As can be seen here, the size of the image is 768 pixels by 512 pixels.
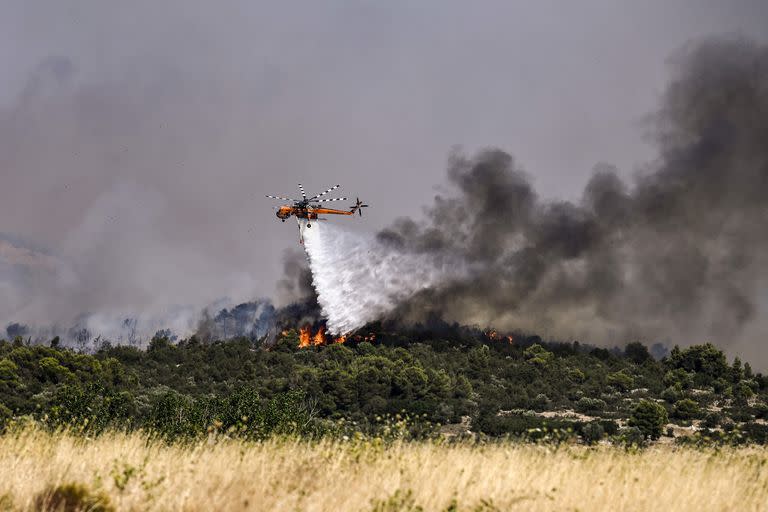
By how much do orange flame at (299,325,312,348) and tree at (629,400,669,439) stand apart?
2905 inches

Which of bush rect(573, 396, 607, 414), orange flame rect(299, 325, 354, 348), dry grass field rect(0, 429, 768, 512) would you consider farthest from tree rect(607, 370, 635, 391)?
dry grass field rect(0, 429, 768, 512)

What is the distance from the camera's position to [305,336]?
13138 centimetres

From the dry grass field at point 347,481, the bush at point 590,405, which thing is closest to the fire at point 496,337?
the bush at point 590,405

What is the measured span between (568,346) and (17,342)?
9330cm

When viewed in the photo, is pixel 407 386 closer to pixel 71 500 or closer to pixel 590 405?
pixel 590 405

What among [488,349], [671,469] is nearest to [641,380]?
[488,349]

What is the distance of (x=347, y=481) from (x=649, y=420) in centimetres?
5514

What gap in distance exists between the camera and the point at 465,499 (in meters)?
10.6

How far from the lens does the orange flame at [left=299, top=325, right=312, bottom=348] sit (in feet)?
419

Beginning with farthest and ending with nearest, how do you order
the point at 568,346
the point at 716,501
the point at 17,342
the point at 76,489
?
the point at 568,346, the point at 17,342, the point at 716,501, the point at 76,489

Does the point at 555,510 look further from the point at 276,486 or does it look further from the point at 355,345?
the point at 355,345

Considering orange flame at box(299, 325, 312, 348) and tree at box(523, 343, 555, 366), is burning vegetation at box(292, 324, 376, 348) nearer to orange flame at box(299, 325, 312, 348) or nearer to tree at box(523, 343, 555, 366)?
orange flame at box(299, 325, 312, 348)

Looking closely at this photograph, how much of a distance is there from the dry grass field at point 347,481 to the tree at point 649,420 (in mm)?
47909

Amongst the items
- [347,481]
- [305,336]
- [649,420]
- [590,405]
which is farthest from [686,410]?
[305,336]
